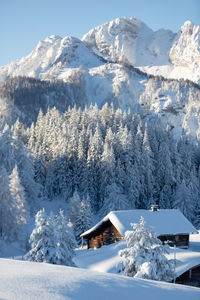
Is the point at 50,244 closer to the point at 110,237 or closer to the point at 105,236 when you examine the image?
the point at 110,237

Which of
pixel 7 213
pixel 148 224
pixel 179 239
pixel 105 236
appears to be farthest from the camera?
pixel 7 213

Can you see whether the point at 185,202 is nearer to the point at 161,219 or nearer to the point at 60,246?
the point at 161,219

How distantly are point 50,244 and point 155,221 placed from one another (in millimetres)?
18147

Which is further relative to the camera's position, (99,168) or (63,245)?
(99,168)

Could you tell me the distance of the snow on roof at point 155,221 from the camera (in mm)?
33906

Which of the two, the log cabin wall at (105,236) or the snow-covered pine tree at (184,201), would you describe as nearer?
the log cabin wall at (105,236)

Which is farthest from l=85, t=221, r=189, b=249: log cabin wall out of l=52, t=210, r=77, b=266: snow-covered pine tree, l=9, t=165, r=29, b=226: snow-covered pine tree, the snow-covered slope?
l=52, t=210, r=77, b=266: snow-covered pine tree

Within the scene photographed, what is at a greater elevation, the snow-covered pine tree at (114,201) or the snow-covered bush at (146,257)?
the snow-covered pine tree at (114,201)

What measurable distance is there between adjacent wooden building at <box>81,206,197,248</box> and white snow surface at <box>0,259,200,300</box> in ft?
76.8

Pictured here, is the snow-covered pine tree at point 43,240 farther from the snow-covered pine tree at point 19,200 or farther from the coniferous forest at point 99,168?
the coniferous forest at point 99,168

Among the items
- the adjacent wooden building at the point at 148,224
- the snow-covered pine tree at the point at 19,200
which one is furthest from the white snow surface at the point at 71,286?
the snow-covered pine tree at the point at 19,200

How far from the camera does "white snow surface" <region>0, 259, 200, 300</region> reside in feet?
25.8

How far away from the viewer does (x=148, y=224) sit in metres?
34.1

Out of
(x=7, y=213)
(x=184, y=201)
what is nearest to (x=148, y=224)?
(x=7, y=213)
